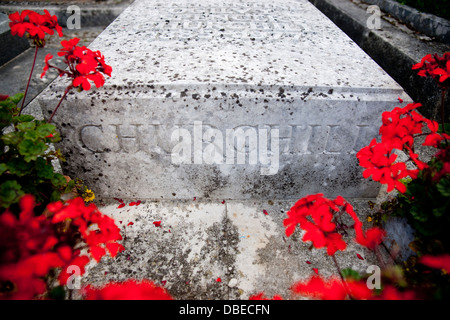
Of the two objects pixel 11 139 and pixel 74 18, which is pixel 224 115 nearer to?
pixel 11 139

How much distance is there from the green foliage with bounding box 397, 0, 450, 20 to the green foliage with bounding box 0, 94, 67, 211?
11.8ft

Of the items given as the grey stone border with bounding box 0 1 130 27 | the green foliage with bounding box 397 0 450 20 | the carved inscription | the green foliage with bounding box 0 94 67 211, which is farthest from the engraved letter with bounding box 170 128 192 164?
the grey stone border with bounding box 0 1 130 27

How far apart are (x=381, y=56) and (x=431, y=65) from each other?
1885mm

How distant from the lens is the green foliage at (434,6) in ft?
8.87

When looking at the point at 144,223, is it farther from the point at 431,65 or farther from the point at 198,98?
the point at 431,65

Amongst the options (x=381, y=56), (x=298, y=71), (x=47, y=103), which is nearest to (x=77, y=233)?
(x=47, y=103)

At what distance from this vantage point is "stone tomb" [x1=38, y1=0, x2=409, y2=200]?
4.86 feet

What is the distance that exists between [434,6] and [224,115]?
290 centimetres

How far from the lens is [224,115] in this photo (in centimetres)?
153

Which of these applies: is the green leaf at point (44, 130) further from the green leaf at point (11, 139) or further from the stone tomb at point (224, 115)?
the stone tomb at point (224, 115)

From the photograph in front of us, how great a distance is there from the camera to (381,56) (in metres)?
2.86

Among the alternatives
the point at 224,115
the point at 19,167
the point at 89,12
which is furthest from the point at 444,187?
the point at 89,12

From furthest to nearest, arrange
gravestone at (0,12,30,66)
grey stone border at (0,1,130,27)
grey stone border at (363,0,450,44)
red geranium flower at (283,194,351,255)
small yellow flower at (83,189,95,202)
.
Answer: grey stone border at (0,1,130,27) < gravestone at (0,12,30,66) < grey stone border at (363,0,450,44) < small yellow flower at (83,189,95,202) < red geranium flower at (283,194,351,255)

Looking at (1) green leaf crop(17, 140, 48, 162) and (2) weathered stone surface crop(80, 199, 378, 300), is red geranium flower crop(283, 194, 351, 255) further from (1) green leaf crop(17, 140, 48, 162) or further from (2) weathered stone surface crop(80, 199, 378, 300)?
(1) green leaf crop(17, 140, 48, 162)
